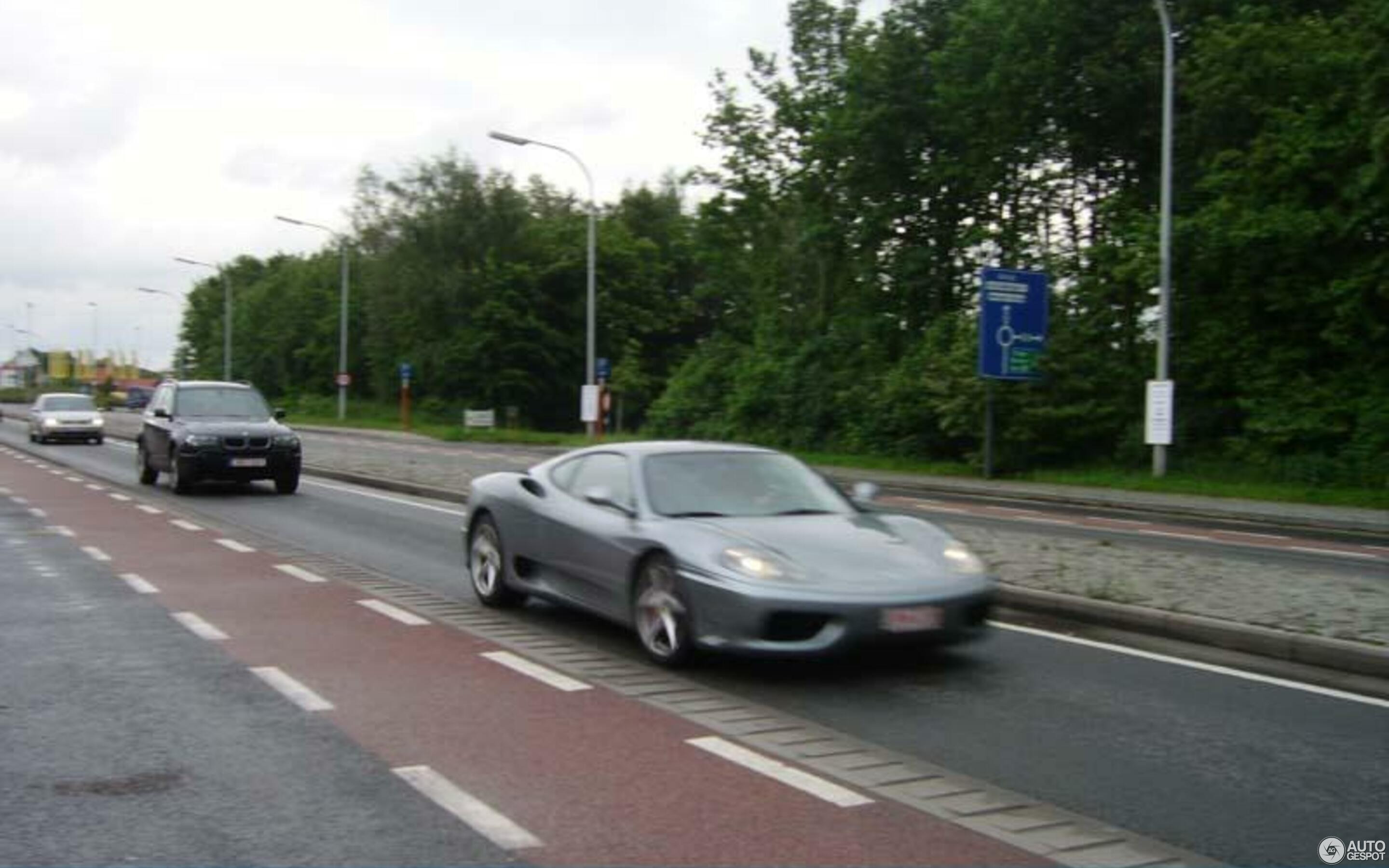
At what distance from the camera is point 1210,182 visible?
2488cm

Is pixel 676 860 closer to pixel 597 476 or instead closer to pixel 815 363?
pixel 597 476

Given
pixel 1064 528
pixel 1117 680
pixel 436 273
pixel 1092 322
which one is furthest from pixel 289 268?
pixel 1117 680

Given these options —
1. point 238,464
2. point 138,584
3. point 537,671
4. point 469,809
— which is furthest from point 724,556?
point 238,464

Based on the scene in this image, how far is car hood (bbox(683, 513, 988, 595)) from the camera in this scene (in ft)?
21.6

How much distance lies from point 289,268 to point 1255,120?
267ft

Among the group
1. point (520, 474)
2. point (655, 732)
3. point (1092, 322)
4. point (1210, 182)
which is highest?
point (1210, 182)

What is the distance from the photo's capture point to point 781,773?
197 inches

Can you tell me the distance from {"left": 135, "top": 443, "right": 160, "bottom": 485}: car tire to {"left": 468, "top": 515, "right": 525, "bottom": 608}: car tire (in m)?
13.0

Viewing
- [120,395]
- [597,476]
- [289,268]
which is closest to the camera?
[597,476]

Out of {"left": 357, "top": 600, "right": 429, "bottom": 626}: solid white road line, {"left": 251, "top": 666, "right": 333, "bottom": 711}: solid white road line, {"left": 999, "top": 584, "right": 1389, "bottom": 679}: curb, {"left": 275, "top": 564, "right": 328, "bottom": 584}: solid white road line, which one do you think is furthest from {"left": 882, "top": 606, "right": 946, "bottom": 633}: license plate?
{"left": 275, "top": 564, "right": 328, "bottom": 584}: solid white road line

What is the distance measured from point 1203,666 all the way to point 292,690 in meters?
4.96

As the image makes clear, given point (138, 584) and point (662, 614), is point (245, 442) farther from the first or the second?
point (662, 614)

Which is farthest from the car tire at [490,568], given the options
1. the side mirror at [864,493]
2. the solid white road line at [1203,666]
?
the solid white road line at [1203,666]

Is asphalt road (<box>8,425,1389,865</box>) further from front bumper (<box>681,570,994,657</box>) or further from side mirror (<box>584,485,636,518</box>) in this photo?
side mirror (<box>584,485,636,518</box>)
